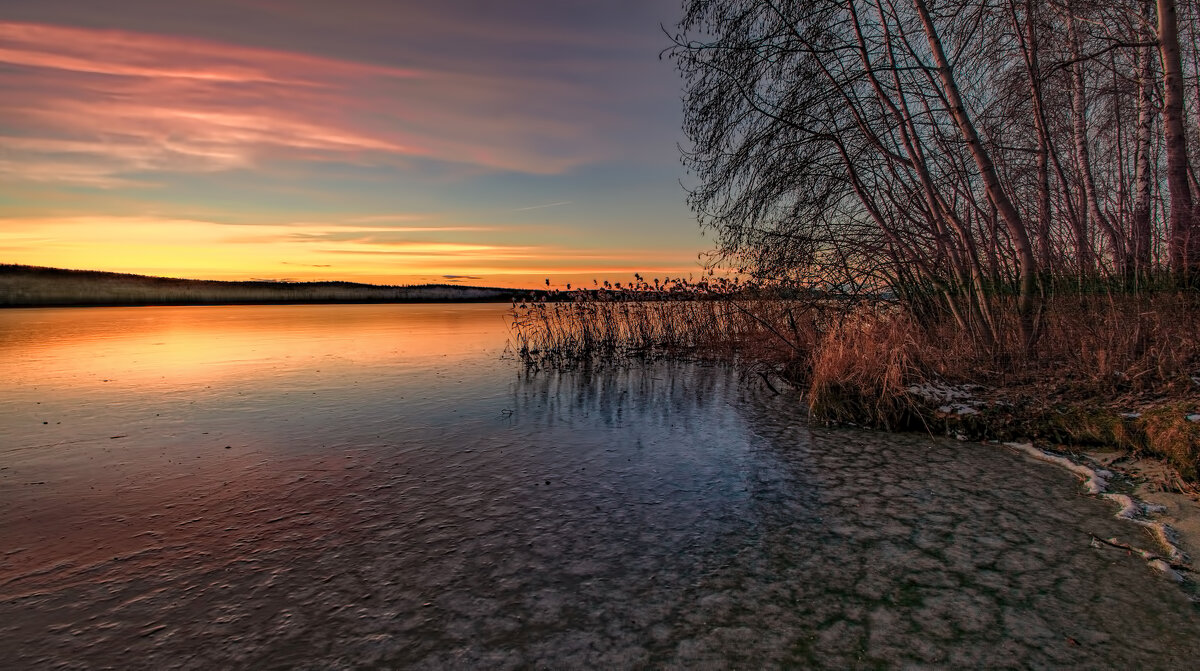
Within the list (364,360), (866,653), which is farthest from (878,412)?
(364,360)

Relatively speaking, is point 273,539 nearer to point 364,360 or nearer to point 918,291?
point 918,291

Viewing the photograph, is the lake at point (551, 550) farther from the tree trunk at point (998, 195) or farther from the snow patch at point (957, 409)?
the tree trunk at point (998, 195)

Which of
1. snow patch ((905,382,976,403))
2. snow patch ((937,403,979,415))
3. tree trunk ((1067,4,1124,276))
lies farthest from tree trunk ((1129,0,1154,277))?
snow patch ((937,403,979,415))

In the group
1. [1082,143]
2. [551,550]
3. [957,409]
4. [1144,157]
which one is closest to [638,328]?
[1082,143]

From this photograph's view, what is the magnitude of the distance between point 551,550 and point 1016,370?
6046 millimetres

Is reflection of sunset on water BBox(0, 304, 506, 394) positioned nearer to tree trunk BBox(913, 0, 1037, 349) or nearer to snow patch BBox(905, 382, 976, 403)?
snow patch BBox(905, 382, 976, 403)

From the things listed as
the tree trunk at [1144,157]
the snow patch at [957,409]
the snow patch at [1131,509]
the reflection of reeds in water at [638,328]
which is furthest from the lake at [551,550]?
the reflection of reeds in water at [638,328]

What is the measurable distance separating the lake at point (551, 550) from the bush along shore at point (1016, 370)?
491mm

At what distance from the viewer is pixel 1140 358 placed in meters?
5.59

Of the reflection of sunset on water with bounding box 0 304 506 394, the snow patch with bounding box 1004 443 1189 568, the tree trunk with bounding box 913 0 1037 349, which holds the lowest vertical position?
the reflection of sunset on water with bounding box 0 304 506 394

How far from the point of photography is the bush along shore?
488 centimetres

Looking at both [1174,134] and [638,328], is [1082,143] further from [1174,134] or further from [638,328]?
[638,328]

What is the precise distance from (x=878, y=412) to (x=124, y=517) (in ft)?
21.7

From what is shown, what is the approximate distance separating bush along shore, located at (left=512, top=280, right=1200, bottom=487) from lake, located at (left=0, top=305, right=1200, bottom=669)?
0.49m
